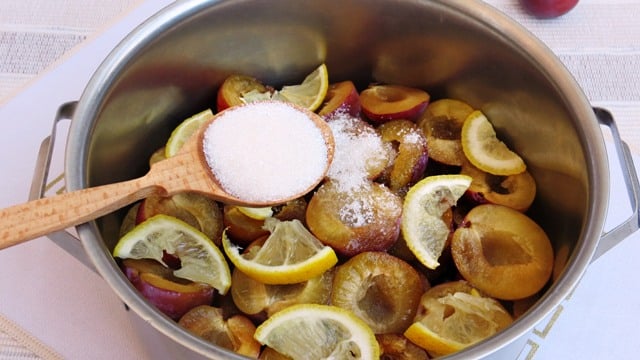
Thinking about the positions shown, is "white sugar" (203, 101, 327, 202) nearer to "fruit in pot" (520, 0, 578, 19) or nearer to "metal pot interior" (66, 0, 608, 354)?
"metal pot interior" (66, 0, 608, 354)

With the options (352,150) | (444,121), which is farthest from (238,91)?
(444,121)

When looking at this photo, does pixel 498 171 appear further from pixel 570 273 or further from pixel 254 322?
pixel 254 322

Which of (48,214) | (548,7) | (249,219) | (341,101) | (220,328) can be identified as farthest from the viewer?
(548,7)

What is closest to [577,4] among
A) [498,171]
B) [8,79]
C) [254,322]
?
[498,171]

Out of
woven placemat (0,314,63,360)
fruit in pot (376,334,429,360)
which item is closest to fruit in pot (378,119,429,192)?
fruit in pot (376,334,429,360)

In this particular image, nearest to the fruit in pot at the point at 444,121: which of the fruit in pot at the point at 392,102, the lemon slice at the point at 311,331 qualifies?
the fruit in pot at the point at 392,102

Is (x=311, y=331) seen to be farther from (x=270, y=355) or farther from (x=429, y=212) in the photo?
(x=429, y=212)

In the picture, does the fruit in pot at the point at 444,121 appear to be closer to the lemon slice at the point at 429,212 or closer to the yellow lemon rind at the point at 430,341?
the lemon slice at the point at 429,212
